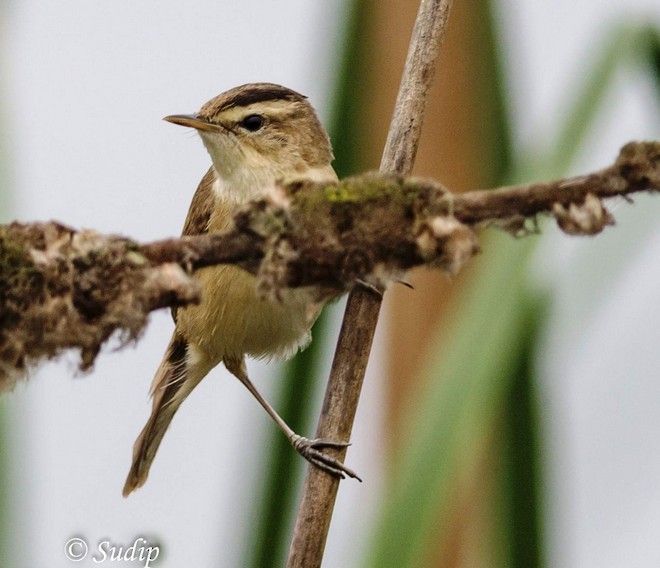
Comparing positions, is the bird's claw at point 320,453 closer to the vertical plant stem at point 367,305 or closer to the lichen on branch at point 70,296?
the vertical plant stem at point 367,305

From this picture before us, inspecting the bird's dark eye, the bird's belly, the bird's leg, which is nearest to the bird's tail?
the bird's belly

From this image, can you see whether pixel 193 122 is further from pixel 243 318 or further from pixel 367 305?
pixel 367 305

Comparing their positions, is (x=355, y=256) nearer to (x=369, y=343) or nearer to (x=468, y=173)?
(x=369, y=343)

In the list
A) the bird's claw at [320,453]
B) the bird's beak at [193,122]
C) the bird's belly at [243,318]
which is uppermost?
the bird's beak at [193,122]

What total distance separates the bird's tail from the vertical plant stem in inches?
37.2

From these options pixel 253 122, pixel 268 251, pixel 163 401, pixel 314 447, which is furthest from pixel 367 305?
pixel 163 401

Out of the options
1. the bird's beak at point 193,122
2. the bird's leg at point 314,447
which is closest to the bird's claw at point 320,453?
the bird's leg at point 314,447

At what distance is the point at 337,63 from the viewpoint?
4.80ft

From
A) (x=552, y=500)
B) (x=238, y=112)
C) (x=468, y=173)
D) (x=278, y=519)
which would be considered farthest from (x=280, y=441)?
(x=238, y=112)

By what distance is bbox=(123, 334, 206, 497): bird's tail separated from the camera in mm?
2361

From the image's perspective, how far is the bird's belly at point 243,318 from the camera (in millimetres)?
1997

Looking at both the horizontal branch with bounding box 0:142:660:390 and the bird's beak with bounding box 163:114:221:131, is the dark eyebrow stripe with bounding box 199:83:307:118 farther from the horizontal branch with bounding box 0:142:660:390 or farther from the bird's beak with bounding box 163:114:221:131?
the horizontal branch with bounding box 0:142:660:390

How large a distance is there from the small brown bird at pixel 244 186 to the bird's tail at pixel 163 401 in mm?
72

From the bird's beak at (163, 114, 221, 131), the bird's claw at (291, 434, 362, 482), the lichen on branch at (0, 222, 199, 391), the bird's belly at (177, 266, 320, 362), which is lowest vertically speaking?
the bird's claw at (291, 434, 362, 482)
